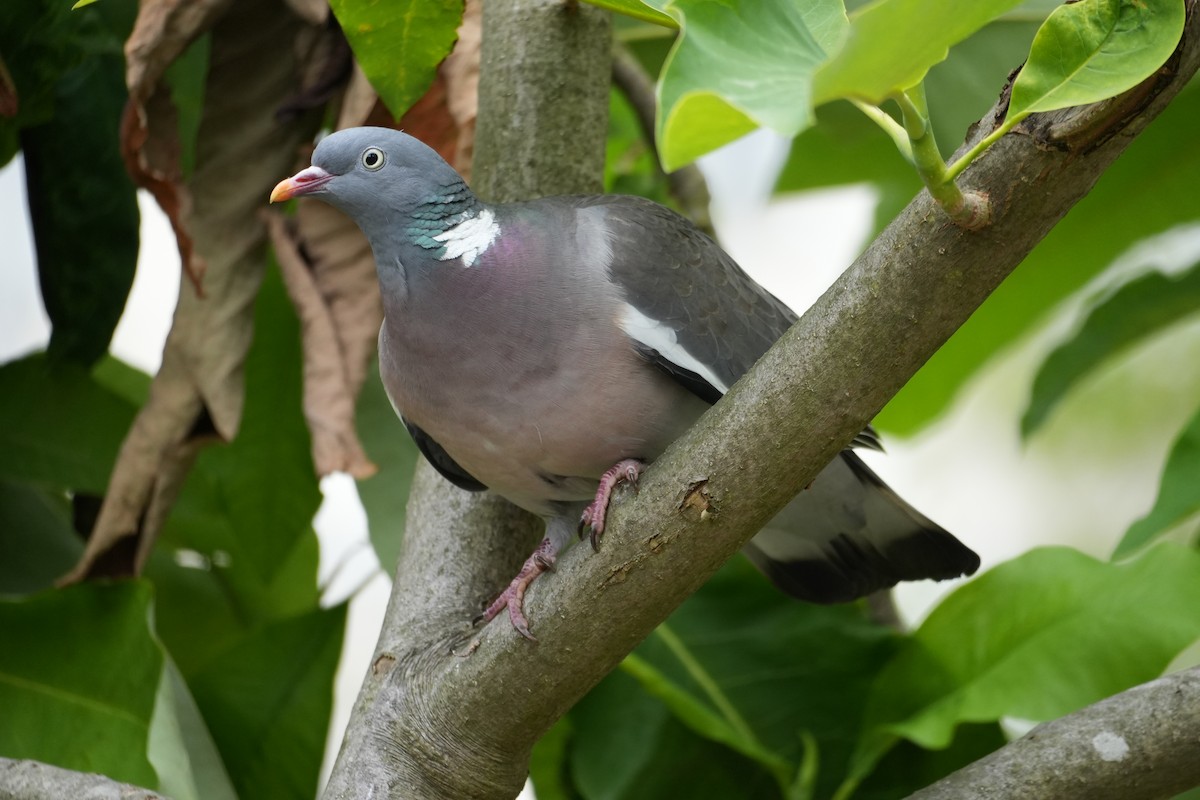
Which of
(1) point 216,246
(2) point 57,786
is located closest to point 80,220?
(1) point 216,246

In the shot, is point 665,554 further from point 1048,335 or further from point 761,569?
point 1048,335

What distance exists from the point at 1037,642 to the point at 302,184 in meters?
0.94

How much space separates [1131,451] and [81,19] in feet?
10.1

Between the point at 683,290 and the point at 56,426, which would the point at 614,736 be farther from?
the point at 56,426

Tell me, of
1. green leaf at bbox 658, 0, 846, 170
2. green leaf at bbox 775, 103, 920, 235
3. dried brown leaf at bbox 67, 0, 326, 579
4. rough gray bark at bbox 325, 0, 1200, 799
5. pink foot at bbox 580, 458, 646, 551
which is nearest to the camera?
green leaf at bbox 658, 0, 846, 170

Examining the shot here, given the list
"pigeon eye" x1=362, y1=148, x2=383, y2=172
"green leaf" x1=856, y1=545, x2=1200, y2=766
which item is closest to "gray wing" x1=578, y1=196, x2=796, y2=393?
"pigeon eye" x1=362, y1=148, x2=383, y2=172

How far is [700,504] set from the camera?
910 millimetres

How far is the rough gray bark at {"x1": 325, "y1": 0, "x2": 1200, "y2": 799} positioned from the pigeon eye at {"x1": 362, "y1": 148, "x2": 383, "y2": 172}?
0.41 metres

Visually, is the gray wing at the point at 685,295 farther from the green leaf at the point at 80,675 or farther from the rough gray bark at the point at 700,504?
the green leaf at the point at 80,675

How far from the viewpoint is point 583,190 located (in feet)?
4.77

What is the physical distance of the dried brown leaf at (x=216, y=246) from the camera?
1410 millimetres

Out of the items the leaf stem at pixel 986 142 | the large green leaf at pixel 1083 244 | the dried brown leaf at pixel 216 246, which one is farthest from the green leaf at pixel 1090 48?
the large green leaf at pixel 1083 244

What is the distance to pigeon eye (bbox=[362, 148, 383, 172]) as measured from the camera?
4.00ft

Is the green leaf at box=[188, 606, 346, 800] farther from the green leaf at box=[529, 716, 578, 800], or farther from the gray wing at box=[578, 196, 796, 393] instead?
the gray wing at box=[578, 196, 796, 393]
